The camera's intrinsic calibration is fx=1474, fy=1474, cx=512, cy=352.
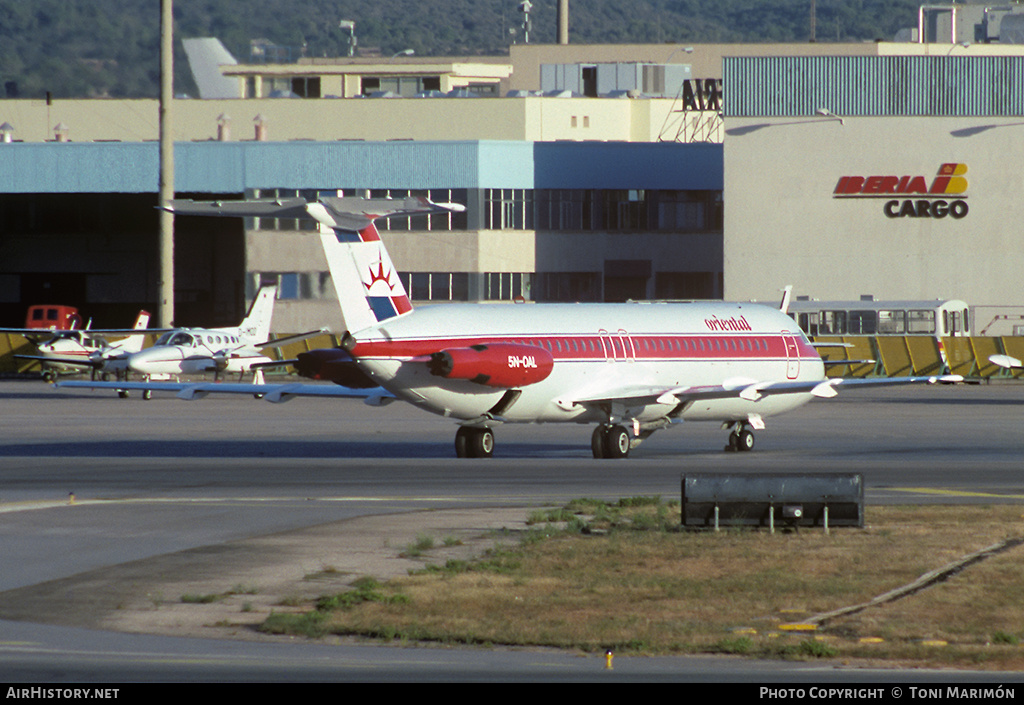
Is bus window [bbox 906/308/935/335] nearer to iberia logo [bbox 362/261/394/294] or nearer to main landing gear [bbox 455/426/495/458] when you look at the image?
main landing gear [bbox 455/426/495/458]

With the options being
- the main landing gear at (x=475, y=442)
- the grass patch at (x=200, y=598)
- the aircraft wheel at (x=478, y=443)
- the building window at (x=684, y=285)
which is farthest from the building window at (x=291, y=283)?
the grass patch at (x=200, y=598)

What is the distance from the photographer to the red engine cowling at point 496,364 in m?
32.0

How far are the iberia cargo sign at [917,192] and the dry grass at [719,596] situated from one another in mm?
57348

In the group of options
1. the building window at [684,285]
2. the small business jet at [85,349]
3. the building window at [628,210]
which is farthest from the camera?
the building window at [684,285]

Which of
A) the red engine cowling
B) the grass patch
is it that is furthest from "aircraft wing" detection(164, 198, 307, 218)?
the grass patch

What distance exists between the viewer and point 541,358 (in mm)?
33875

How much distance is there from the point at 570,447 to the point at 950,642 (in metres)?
26.1

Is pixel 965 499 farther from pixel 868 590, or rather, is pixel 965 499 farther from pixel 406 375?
pixel 406 375

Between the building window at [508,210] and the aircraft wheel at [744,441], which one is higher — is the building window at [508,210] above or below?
above

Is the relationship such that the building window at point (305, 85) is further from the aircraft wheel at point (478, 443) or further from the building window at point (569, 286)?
the aircraft wheel at point (478, 443)

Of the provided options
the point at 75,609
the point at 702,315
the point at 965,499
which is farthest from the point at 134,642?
the point at 702,315

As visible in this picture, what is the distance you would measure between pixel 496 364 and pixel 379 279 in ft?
10.5

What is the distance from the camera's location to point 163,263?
6500 cm

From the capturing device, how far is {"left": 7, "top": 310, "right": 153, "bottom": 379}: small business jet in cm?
6241
